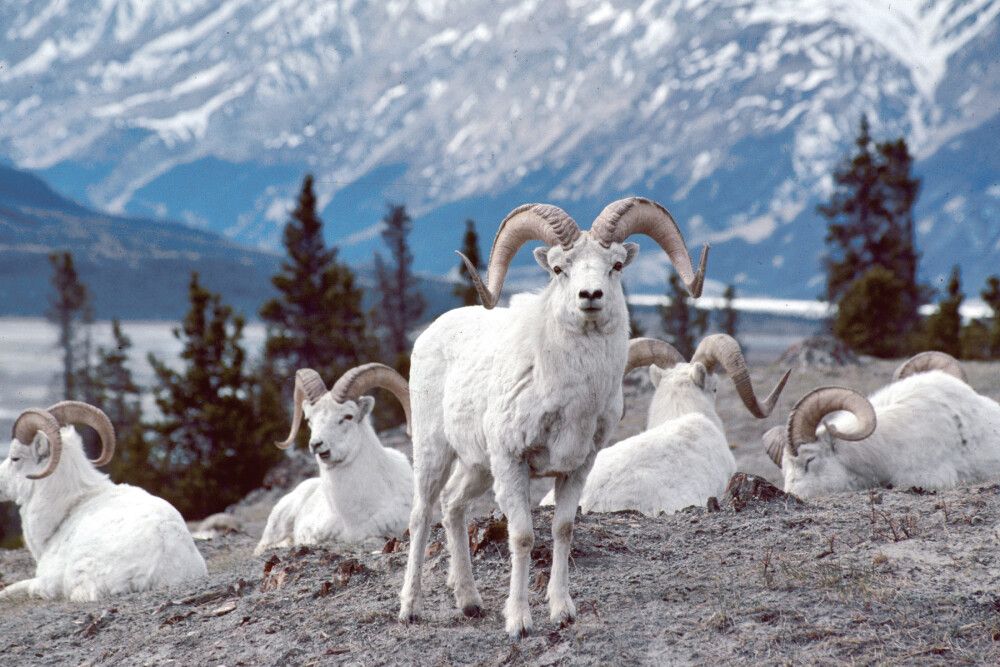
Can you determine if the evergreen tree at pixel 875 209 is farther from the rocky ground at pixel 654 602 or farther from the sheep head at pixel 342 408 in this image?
the rocky ground at pixel 654 602

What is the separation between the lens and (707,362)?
1425 centimetres

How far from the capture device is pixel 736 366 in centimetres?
1317

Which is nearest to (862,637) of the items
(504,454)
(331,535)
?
(504,454)

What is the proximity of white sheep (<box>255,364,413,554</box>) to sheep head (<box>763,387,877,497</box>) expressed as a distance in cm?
404

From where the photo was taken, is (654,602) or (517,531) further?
(654,602)

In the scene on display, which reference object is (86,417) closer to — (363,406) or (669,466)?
(363,406)

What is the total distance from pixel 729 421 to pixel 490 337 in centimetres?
1499

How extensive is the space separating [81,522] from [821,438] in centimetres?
753

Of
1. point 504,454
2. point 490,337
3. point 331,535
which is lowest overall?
point 331,535

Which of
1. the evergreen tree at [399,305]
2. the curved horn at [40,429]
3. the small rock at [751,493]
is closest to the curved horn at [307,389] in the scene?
the curved horn at [40,429]

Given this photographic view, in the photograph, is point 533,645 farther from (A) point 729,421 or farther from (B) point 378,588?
(A) point 729,421

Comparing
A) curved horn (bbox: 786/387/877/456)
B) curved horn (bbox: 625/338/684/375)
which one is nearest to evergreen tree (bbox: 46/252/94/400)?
curved horn (bbox: 625/338/684/375)

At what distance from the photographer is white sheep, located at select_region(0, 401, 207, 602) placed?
35.6 feet

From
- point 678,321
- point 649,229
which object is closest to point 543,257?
point 649,229
